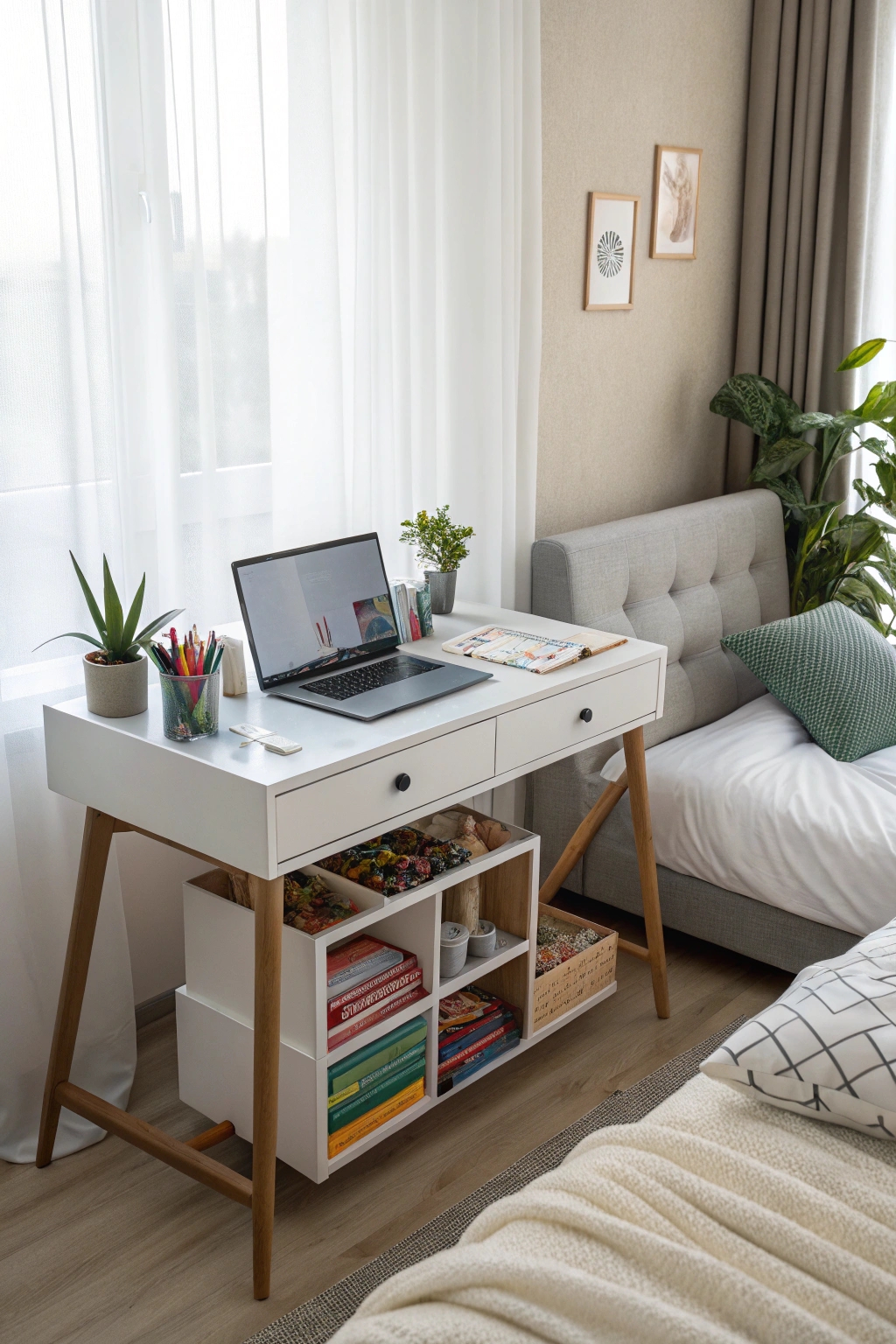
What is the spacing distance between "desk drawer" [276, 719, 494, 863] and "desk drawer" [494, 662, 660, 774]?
49 millimetres

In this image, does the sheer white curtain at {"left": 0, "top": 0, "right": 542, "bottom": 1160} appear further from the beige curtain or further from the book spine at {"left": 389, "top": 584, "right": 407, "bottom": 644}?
the beige curtain

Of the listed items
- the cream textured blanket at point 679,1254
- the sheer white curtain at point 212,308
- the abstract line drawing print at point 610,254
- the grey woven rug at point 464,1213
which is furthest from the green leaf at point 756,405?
the cream textured blanket at point 679,1254

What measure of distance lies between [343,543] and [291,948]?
69cm

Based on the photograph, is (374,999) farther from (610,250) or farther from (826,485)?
(826,485)

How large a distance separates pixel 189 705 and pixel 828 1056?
92 centimetres

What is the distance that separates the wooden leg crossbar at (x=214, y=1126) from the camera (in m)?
1.59

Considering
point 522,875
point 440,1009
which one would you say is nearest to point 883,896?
point 522,875

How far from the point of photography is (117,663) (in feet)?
5.67

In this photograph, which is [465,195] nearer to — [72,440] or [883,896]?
[72,440]

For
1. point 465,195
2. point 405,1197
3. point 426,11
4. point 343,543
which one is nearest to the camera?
point 405,1197

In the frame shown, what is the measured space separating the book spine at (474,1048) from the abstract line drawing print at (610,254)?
5.76 feet

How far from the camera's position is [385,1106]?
1893 millimetres

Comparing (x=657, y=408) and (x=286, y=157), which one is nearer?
(x=286, y=157)

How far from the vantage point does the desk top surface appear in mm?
1573
